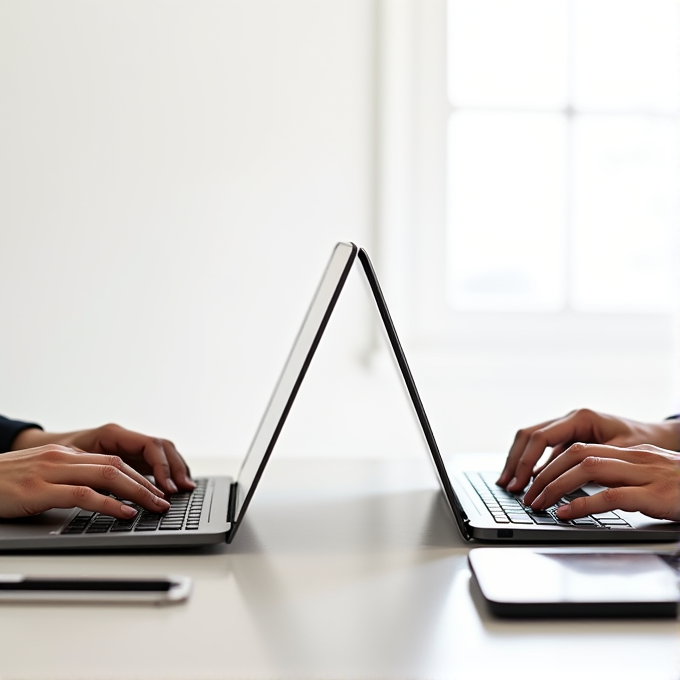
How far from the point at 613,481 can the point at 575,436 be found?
0.25 m

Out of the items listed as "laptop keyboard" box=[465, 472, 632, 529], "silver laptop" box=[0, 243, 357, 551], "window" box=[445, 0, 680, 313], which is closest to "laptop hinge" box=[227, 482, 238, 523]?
"silver laptop" box=[0, 243, 357, 551]

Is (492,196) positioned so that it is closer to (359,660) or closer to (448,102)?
(448,102)

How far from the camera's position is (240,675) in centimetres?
51

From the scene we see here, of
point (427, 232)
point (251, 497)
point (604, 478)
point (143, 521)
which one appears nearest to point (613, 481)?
point (604, 478)

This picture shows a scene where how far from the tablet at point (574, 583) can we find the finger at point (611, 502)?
0.07 meters

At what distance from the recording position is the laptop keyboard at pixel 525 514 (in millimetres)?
800

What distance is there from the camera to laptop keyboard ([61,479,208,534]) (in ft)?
2.55

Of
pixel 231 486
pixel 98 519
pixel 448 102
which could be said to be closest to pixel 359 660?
pixel 98 519

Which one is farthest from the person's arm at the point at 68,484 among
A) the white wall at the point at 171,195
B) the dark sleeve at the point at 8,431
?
the white wall at the point at 171,195

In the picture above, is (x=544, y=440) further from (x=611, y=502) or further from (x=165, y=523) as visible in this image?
(x=165, y=523)

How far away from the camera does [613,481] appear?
32.4 inches

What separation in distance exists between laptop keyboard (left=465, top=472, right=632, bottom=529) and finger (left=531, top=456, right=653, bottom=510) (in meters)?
0.03

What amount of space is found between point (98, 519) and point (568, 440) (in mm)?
581

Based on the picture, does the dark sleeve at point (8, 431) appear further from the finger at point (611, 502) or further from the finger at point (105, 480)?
the finger at point (611, 502)
